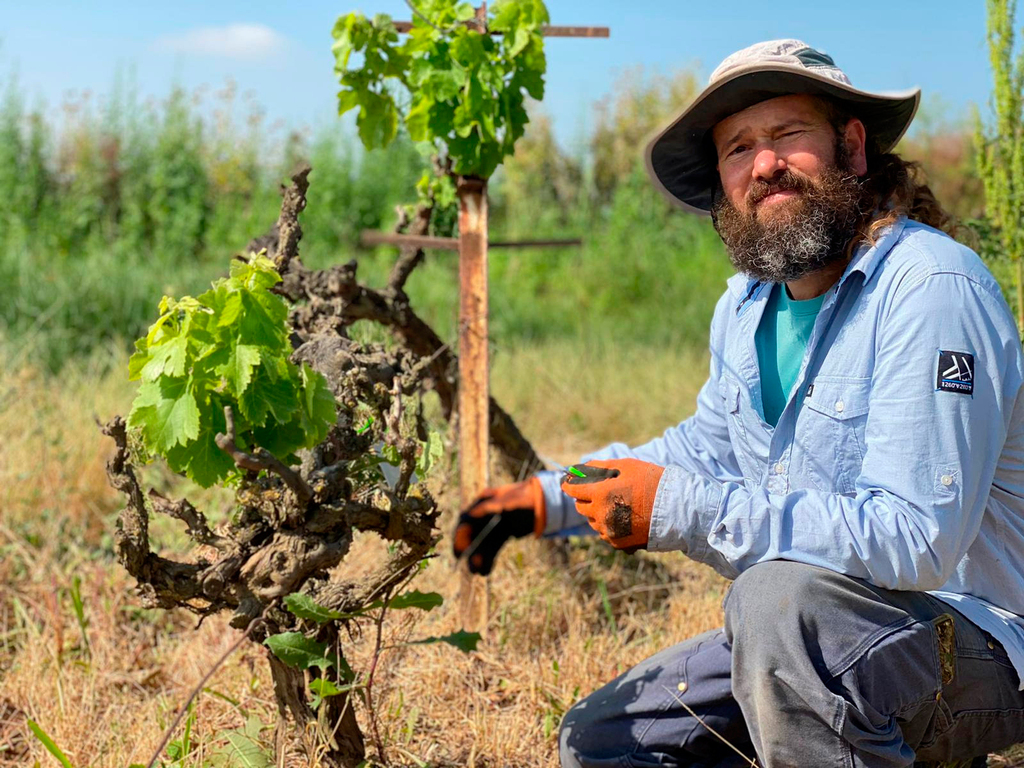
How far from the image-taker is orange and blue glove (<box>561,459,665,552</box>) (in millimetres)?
1958

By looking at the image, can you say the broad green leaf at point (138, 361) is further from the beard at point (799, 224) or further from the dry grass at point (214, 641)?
the beard at point (799, 224)

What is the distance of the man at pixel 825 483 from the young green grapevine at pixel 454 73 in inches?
34.2

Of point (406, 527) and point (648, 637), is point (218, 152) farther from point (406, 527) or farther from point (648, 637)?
point (406, 527)

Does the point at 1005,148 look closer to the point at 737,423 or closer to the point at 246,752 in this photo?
the point at 737,423

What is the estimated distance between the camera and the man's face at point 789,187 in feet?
7.34

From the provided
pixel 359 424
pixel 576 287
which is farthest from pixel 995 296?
pixel 576 287

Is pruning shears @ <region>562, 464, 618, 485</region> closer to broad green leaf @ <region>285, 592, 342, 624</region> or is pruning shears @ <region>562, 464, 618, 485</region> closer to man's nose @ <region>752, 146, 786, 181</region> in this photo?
broad green leaf @ <region>285, 592, 342, 624</region>

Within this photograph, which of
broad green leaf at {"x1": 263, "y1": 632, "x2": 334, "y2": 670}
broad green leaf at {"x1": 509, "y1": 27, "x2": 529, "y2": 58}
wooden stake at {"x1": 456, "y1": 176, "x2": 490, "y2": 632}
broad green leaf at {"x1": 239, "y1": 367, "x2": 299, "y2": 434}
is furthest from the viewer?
wooden stake at {"x1": 456, "y1": 176, "x2": 490, "y2": 632}

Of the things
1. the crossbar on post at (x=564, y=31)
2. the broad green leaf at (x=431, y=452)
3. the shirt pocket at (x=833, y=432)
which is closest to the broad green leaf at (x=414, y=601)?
the broad green leaf at (x=431, y=452)

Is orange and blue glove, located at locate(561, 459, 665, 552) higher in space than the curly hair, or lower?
lower

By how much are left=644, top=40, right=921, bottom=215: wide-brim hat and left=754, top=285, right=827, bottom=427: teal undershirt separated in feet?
1.43

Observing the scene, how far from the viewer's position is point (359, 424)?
7.45 feet

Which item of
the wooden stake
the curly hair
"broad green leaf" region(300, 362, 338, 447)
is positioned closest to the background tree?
the curly hair

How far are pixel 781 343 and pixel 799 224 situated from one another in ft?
1.01
